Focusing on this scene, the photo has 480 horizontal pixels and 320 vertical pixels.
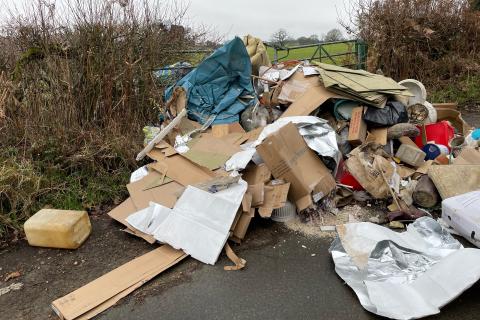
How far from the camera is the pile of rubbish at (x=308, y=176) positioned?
279 cm

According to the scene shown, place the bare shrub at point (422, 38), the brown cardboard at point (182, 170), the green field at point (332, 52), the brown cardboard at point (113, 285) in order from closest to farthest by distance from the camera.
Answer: the brown cardboard at point (113, 285) < the brown cardboard at point (182, 170) < the bare shrub at point (422, 38) < the green field at point (332, 52)

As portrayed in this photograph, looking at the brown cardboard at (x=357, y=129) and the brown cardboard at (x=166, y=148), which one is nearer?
the brown cardboard at (x=357, y=129)

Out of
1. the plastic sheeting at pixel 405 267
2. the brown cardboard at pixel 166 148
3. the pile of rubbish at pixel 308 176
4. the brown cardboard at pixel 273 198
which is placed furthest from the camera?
the brown cardboard at pixel 166 148

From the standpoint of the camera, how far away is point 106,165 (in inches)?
183

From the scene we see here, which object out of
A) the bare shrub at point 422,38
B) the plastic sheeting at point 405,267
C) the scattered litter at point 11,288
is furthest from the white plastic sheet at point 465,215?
the bare shrub at point 422,38

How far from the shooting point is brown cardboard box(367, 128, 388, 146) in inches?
175

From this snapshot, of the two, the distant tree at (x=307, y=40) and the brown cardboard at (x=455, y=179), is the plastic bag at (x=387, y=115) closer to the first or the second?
the brown cardboard at (x=455, y=179)

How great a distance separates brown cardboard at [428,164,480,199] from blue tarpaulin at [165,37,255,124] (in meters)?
2.56

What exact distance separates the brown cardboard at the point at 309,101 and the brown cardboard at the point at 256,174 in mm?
1145

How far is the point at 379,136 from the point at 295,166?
140 centimetres

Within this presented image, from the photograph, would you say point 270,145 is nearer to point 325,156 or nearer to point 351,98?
point 325,156

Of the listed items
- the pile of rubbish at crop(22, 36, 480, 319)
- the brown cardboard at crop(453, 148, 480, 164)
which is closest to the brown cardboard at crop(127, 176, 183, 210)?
the pile of rubbish at crop(22, 36, 480, 319)

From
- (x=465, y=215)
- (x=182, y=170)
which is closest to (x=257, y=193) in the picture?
(x=182, y=170)

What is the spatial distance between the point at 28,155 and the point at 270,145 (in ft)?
9.24
